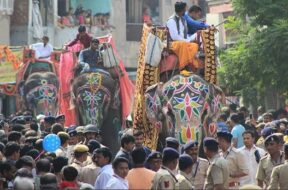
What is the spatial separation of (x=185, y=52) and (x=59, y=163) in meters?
4.73

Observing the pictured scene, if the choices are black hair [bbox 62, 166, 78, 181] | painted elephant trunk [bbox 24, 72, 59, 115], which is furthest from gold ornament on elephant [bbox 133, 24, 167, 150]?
painted elephant trunk [bbox 24, 72, 59, 115]

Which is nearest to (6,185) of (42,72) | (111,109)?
(111,109)

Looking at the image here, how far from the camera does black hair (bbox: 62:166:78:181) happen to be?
1144cm

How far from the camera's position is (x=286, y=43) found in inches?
1009

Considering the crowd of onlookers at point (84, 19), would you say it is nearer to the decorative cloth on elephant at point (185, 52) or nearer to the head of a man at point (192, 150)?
the decorative cloth on elephant at point (185, 52)

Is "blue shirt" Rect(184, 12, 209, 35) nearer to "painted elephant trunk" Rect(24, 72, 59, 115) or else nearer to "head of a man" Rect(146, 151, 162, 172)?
"head of a man" Rect(146, 151, 162, 172)

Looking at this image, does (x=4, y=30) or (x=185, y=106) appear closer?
(x=185, y=106)

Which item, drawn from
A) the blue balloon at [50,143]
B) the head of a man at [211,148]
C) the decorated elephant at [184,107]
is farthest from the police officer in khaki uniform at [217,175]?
the decorated elephant at [184,107]

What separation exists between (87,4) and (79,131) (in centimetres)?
3307

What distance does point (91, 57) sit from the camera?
20.2m

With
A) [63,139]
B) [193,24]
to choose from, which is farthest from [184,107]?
[63,139]

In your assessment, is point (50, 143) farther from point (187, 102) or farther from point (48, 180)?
point (48, 180)

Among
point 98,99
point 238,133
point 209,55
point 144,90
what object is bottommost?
point 238,133

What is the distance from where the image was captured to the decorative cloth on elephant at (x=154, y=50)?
55.5 feet
